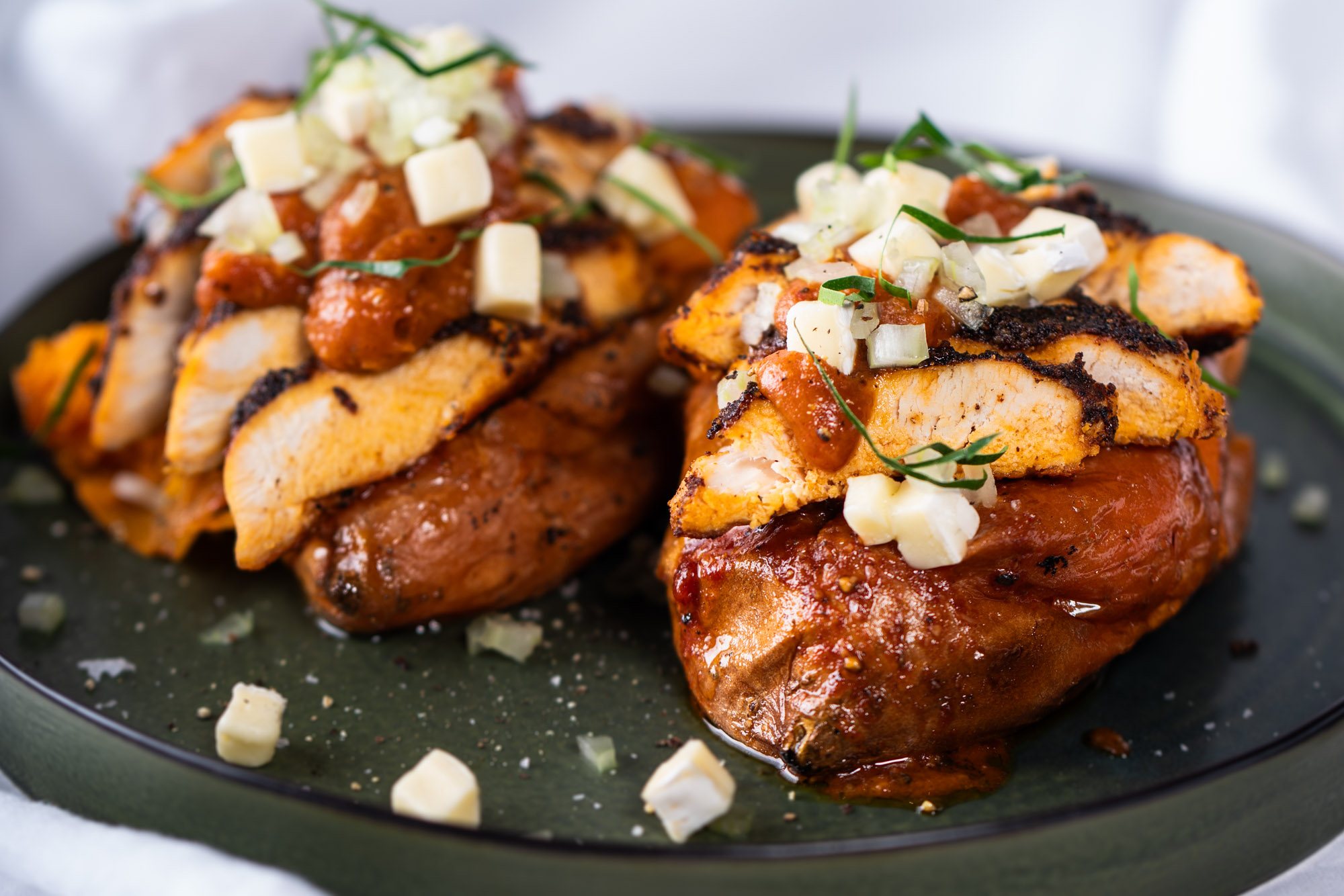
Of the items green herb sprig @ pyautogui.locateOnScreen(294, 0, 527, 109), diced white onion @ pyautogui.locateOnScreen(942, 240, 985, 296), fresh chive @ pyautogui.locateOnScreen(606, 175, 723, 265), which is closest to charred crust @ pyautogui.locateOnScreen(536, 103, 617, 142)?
fresh chive @ pyautogui.locateOnScreen(606, 175, 723, 265)

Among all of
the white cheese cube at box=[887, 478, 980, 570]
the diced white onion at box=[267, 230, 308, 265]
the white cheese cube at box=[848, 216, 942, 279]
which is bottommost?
the white cheese cube at box=[887, 478, 980, 570]

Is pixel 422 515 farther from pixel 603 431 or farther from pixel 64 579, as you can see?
pixel 64 579

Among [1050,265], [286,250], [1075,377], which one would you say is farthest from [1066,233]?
[286,250]

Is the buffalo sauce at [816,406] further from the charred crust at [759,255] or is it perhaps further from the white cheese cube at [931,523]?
the charred crust at [759,255]

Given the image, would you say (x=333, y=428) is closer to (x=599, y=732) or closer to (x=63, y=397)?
(x=599, y=732)

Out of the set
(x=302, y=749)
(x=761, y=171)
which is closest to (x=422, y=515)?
(x=302, y=749)

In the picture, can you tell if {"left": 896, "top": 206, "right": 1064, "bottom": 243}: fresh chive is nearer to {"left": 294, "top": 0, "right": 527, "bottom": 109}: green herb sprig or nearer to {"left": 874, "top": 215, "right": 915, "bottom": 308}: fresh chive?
{"left": 874, "top": 215, "right": 915, "bottom": 308}: fresh chive

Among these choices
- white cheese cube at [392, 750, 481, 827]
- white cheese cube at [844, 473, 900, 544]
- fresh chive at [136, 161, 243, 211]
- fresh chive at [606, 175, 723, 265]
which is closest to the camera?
white cheese cube at [392, 750, 481, 827]
